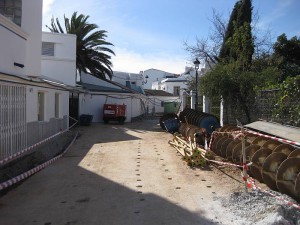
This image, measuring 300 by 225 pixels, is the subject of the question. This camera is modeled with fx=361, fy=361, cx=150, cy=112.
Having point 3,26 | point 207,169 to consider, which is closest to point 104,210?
point 207,169

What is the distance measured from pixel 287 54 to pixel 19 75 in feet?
52.3

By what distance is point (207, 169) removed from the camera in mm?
9328

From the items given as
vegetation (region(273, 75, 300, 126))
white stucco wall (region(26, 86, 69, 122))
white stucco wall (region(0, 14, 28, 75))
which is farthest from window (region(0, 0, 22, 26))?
vegetation (region(273, 75, 300, 126))

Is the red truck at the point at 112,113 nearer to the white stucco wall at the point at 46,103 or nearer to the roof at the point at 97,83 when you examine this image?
the roof at the point at 97,83

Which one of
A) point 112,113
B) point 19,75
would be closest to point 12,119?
point 19,75

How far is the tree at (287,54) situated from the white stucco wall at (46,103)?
39.4 feet

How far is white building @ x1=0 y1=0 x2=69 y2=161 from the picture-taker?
9766mm

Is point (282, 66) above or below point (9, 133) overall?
above

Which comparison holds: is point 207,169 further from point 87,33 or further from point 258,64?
point 87,33

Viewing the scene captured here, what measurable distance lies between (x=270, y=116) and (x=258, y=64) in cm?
785

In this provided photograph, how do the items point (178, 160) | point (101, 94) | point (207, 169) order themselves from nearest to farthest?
1. point (207, 169)
2. point (178, 160)
3. point (101, 94)

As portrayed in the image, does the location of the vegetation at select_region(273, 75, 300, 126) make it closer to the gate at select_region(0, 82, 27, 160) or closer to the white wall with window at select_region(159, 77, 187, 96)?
the gate at select_region(0, 82, 27, 160)

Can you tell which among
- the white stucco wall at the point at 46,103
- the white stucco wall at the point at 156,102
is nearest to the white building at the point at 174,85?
the white stucco wall at the point at 156,102

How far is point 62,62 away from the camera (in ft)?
78.4
